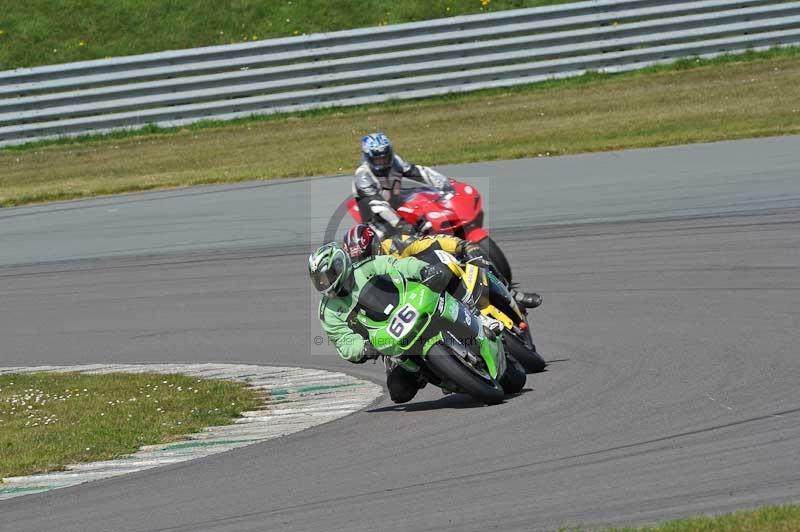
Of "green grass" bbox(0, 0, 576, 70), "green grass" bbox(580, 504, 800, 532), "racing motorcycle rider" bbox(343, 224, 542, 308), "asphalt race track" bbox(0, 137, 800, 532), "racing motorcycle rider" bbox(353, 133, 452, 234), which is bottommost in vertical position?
"asphalt race track" bbox(0, 137, 800, 532)

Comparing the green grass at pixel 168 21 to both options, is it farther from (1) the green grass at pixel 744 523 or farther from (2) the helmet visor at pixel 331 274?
(1) the green grass at pixel 744 523

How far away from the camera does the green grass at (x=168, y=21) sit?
2841 centimetres

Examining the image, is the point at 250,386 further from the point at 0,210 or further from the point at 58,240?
the point at 0,210

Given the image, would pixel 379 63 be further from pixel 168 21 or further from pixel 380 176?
pixel 380 176

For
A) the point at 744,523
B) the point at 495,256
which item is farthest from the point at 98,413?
the point at 744,523

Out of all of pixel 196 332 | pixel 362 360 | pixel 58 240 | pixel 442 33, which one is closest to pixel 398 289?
pixel 362 360

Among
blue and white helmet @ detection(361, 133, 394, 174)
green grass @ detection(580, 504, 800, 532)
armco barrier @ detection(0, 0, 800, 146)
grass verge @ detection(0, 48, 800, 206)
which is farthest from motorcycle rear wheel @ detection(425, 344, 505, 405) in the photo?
armco barrier @ detection(0, 0, 800, 146)

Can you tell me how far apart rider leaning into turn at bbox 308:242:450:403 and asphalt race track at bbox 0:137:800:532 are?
0.51 meters

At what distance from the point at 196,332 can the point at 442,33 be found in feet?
44.8

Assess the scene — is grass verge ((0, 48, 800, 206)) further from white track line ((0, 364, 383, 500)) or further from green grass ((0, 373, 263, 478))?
green grass ((0, 373, 263, 478))

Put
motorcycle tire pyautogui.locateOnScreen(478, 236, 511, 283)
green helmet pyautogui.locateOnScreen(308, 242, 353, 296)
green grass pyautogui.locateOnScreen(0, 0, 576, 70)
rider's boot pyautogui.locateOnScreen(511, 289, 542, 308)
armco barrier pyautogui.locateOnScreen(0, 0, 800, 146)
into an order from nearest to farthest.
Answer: green helmet pyautogui.locateOnScreen(308, 242, 353, 296) < rider's boot pyautogui.locateOnScreen(511, 289, 542, 308) < motorcycle tire pyautogui.locateOnScreen(478, 236, 511, 283) < armco barrier pyautogui.locateOnScreen(0, 0, 800, 146) < green grass pyautogui.locateOnScreen(0, 0, 576, 70)

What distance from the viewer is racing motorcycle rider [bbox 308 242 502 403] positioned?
8875mm

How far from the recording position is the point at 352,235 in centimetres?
980

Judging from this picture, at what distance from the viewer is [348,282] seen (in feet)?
29.5
